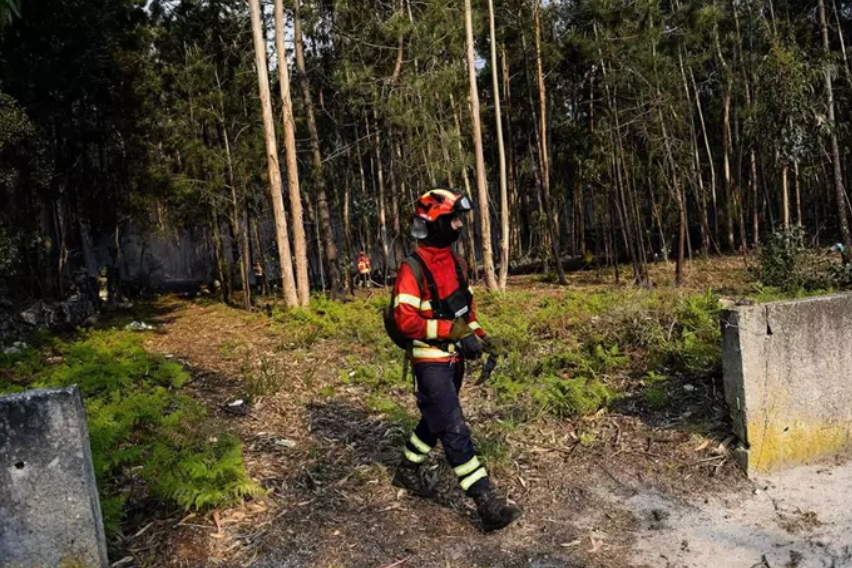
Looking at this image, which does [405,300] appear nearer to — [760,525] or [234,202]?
[760,525]

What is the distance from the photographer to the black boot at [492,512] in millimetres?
4102

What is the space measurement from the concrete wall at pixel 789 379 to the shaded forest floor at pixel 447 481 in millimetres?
378

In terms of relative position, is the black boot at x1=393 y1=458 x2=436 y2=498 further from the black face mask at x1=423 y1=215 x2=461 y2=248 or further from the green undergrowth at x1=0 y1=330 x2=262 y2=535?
the black face mask at x1=423 y1=215 x2=461 y2=248

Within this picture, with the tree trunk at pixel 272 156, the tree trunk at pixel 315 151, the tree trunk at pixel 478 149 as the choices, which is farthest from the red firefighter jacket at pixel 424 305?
the tree trunk at pixel 315 151

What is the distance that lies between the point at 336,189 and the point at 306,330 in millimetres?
14221

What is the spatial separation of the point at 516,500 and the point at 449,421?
915 mm

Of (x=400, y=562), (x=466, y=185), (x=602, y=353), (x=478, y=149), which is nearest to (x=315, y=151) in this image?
(x=478, y=149)

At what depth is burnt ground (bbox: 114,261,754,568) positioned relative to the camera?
3971 mm

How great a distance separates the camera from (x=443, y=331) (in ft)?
13.8

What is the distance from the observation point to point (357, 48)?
17.7 metres

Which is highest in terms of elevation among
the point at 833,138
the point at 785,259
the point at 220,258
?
the point at 833,138

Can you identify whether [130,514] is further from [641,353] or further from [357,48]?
[357,48]

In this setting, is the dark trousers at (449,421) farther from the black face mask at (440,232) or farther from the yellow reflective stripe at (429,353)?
the black face mask at (440,232)

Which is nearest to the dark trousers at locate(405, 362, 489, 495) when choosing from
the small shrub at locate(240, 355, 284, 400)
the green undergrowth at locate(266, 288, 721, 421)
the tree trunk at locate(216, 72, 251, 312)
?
the green undergrowth at locate(266, 288, 721, 421)
